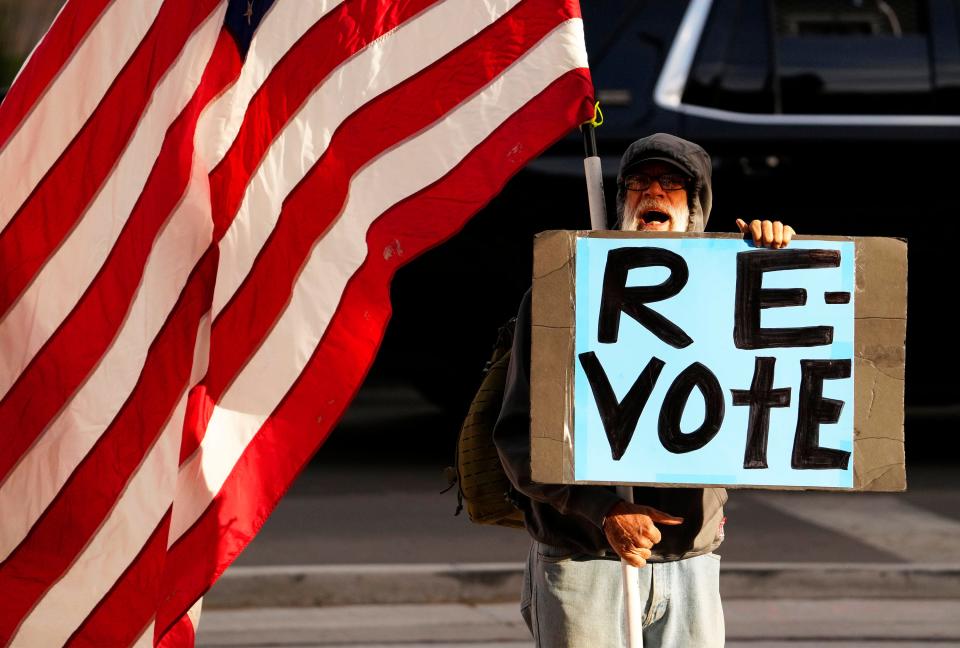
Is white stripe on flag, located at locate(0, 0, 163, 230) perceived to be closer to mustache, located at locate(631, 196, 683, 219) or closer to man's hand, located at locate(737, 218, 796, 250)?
mustache, located at locate(631, 196, 683, 219)

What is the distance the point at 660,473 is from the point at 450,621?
3.35 m

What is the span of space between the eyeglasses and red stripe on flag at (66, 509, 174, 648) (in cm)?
120

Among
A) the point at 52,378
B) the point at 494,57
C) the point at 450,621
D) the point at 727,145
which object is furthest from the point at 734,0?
the point at 52,378

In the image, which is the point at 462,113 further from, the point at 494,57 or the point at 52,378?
the point at 52,378

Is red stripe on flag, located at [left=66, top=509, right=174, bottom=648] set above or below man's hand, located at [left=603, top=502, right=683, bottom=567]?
below

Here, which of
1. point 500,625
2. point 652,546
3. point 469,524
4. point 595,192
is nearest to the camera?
point 652,546

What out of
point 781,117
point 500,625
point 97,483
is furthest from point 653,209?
point 781,117

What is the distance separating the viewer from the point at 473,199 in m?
3.74

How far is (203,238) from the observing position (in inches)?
147

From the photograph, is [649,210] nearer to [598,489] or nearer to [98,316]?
[598,489]

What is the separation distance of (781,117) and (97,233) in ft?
17.6

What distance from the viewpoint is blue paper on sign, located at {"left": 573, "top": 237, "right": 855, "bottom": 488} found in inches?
125

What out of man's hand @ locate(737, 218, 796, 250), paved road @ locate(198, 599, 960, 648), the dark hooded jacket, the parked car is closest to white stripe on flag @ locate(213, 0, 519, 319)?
the dark hooded jacket

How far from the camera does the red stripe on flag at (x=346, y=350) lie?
3623 mm
